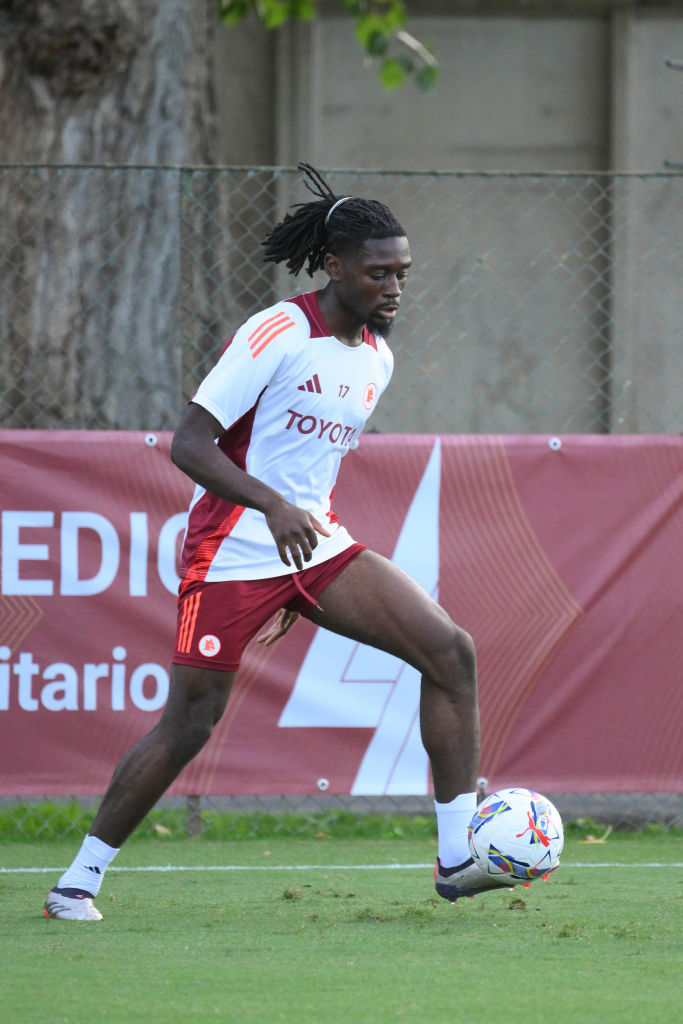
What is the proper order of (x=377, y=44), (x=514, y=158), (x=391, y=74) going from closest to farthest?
1. (x=377, y=44)
2. (x=391, y=74)
3. (x=514, y=158)

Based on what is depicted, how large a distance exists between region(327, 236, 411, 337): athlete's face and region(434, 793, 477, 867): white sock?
151 centimetres

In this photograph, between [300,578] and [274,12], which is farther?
[274,12]

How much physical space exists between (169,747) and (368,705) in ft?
6.94

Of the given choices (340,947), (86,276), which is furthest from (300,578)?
(86,276)

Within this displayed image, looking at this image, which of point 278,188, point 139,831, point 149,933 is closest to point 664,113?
point 278,188

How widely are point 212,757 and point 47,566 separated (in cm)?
109

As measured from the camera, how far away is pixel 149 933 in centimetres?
451

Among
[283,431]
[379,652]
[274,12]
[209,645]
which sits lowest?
[379,652]

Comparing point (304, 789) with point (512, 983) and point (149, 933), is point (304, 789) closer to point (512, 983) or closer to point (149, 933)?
point (149, 933)

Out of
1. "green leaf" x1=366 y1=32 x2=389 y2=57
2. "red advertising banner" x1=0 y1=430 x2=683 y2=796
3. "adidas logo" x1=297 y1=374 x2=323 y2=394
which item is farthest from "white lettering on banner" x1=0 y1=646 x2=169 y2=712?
"green leaf" x1=366 y1=32 x2=389 y2=57

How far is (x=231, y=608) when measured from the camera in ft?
15.4

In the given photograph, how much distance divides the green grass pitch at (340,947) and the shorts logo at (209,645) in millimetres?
818

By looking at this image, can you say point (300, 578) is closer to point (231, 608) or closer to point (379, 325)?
point (231, 608)

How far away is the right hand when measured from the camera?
437cm
